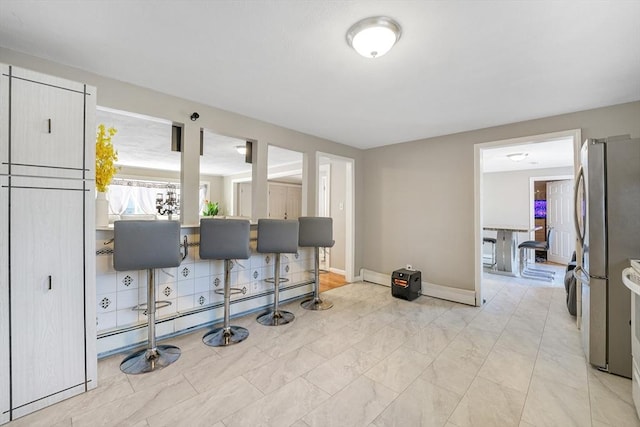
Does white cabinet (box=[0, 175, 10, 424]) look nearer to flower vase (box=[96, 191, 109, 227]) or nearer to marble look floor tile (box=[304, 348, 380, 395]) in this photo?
flower vase (box=[96, 191, 109, 227])

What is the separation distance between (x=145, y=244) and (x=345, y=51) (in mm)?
2040

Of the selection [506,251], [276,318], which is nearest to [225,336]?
[276,318]

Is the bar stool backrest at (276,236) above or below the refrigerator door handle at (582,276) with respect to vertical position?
above

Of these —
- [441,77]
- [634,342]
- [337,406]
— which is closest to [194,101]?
[441,77]

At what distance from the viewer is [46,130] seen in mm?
1742

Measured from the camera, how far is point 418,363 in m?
2.23

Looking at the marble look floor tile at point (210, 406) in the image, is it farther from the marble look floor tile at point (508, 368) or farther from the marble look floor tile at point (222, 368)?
the marble look floor tile at point (508, 368)

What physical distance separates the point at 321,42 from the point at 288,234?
1854mm

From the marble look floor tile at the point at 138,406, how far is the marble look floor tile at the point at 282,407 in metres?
0.43

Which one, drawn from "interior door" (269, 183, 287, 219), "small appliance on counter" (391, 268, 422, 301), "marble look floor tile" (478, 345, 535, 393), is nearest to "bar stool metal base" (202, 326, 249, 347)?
"marble look floor tile" (478, 345, 535, 393)

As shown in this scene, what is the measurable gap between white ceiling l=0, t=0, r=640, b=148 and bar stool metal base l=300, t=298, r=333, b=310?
238cm

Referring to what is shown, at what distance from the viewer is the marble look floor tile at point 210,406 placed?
63.0 inches

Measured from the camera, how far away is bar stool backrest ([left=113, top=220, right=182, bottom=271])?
201cm

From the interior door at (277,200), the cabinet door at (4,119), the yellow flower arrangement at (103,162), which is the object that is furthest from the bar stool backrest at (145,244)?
the interior door at (277,200)
